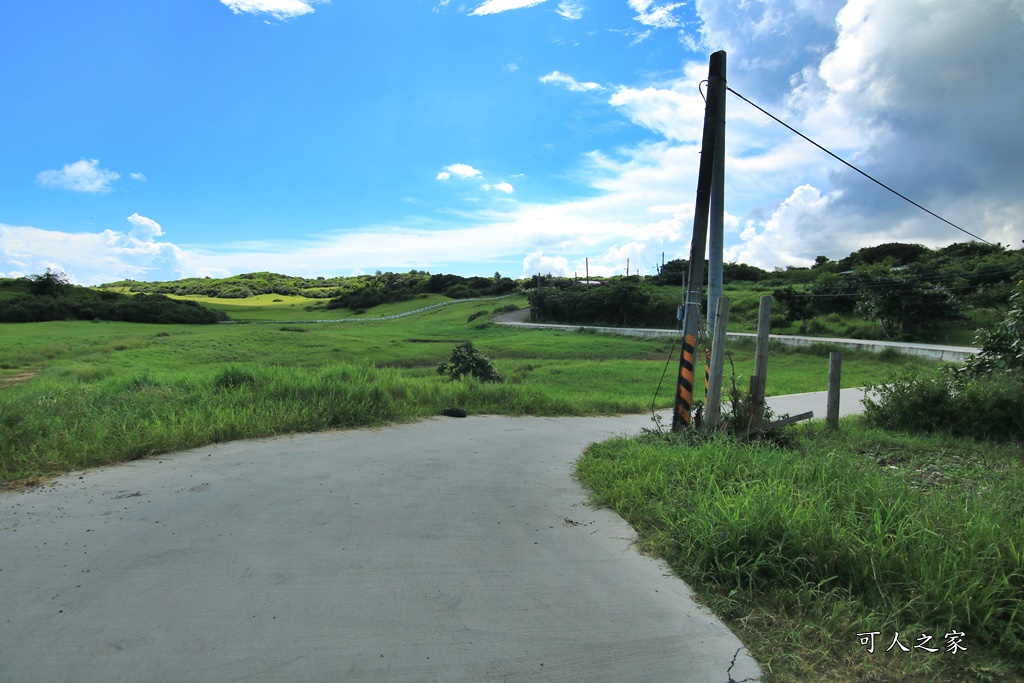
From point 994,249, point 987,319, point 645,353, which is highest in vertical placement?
point 994,249

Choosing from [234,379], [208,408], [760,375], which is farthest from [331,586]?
[234,379]

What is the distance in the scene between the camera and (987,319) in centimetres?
3394

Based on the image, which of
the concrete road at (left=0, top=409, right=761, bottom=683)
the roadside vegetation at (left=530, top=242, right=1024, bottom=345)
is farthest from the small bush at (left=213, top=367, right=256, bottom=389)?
the roadside vegetation at (left=530, top=242, right=1024, bottom=345)

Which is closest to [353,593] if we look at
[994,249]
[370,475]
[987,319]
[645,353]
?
[370,475]

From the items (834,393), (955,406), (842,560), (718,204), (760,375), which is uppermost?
(718,204)

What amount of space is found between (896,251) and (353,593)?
82.4m

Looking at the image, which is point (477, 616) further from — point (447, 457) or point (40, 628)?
point (447, 457)

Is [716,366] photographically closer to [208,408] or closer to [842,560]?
[842,560]

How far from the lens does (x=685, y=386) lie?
7645 mm

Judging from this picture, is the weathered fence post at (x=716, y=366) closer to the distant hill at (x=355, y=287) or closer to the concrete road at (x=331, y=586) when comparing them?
the concrete road at (x=331, y=586)

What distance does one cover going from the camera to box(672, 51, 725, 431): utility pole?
25.0 ft

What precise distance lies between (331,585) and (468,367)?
37.0ft

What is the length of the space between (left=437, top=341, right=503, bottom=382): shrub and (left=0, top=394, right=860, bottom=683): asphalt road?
8729 millimetres

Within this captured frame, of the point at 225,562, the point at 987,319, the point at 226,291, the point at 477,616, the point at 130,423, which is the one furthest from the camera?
the point at 226,291
